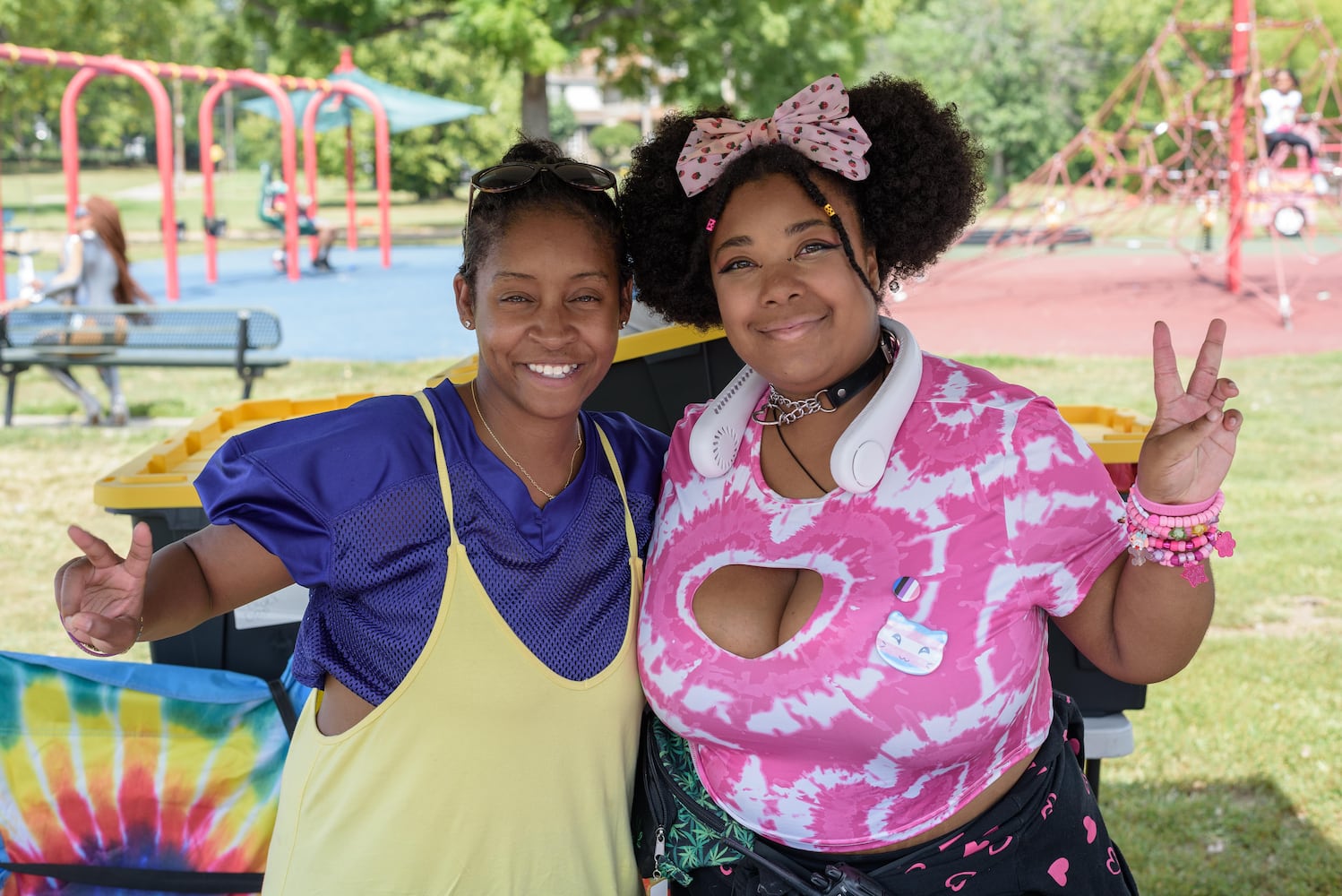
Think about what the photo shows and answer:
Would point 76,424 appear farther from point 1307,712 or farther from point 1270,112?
point 1270,112

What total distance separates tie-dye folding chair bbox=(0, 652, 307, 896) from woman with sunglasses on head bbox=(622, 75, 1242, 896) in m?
1.17

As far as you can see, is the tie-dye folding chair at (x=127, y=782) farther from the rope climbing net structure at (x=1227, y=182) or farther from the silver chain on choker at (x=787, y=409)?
the rope climbing net structure at (x=1227, y=182)

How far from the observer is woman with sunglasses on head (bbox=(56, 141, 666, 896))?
1861 millimetres

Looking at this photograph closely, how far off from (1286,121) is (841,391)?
20.5 metres

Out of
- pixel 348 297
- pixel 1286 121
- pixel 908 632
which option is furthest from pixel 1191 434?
pixel 1286 121

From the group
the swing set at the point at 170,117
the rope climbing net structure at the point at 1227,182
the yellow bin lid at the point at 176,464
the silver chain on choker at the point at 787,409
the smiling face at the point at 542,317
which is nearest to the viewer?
the smiling face at the point at 542,317

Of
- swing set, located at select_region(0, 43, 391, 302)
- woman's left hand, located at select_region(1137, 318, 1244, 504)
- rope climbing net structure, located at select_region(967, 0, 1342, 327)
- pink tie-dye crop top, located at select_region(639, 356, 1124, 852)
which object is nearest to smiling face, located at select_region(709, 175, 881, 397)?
pink tie-dye crop top, located at select_region(639, 356, 1124, 852)

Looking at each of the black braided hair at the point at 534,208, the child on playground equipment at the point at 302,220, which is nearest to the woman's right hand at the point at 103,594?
the black braided hair at the point at 534,208

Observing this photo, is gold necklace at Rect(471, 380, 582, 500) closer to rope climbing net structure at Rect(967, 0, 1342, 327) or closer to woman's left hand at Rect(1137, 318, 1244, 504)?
woman's left hand at Rect(1137, 318, 1244, 504)

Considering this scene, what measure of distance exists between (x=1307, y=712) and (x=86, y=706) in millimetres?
4018

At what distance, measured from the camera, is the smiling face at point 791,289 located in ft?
6.70

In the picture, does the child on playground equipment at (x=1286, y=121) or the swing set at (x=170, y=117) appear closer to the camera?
the swing set at (x=170, y=117)

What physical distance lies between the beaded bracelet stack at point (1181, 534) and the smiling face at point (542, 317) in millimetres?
904

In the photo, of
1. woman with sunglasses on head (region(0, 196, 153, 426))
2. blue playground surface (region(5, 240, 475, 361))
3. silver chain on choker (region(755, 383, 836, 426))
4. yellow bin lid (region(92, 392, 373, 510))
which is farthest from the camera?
blue playground surface (region(5, 240, 475, 361))
